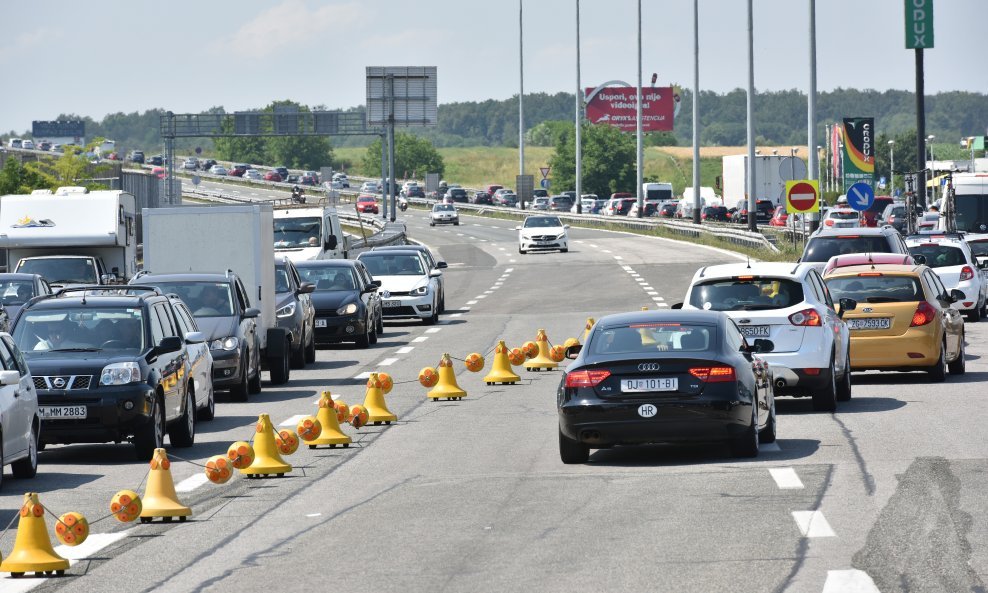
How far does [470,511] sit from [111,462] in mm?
4878

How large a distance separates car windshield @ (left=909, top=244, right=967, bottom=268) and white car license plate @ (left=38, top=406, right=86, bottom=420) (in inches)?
890

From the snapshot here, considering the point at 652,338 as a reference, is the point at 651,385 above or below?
below

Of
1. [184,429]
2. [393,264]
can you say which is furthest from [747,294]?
[393,264]

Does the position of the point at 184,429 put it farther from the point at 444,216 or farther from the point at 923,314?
the point at 444,216

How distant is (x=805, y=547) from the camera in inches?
373

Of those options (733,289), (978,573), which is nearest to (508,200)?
(733,289)

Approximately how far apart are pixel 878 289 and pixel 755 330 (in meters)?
4.28

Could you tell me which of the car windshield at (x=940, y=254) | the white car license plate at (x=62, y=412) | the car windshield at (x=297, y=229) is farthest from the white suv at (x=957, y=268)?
the white car license plate at (x=62, y=412)

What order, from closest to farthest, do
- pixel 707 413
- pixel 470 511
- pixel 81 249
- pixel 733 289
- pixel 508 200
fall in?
pixel 470 511, pixel 707 413, pixel 733 289, pixel 81 249, pixel 508 200

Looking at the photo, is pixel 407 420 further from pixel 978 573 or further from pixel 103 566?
pixel 978 573

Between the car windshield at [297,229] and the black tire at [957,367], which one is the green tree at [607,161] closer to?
the car windshield at [297,229]

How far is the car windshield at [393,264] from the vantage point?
35781 millimetres

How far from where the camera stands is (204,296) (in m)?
21.8

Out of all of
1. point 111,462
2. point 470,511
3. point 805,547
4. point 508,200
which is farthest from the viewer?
point 508,200
